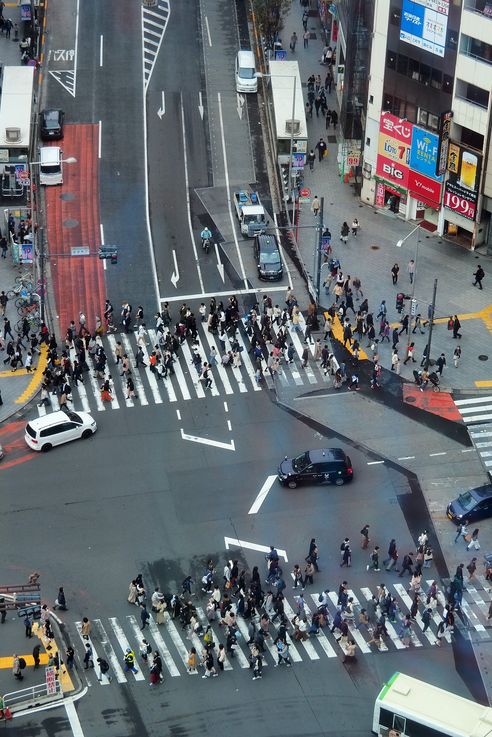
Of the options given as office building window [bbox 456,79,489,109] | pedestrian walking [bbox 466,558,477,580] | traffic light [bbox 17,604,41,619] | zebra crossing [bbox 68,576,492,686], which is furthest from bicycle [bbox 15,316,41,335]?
pedestrian walking [bbox 466,558,477,580]

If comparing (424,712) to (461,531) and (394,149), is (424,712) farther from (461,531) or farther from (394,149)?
(394,149)

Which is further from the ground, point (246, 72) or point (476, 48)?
point (476, 48)

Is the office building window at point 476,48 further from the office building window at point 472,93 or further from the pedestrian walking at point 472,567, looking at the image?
the pedestrian walking at point 472,567

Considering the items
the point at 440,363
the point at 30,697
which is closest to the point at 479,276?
the point at 440,363

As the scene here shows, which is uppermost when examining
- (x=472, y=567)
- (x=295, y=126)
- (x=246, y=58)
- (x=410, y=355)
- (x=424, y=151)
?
(x=246, y=58)

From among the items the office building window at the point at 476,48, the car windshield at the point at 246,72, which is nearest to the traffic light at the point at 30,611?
the office building window at the point at 476,48

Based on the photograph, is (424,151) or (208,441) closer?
(208,441)

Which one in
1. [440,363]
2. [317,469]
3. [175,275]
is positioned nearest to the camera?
[317,469]
